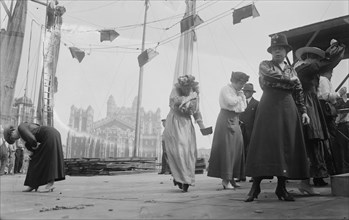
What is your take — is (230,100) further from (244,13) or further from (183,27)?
(183,27)

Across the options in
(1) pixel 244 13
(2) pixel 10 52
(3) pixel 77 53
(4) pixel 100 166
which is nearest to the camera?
(2) pixel 10 52

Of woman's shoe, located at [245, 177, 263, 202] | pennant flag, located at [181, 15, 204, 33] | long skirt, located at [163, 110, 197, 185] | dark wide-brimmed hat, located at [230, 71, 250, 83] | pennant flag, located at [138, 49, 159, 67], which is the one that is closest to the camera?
woman's shoe, located at [245, 177, 263, 202]

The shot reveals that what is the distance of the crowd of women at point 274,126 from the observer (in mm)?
3461

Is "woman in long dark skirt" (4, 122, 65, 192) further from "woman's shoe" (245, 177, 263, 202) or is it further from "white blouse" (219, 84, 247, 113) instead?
"woman's shoe" (245, 177, 263, 202)

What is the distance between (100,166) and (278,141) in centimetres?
987

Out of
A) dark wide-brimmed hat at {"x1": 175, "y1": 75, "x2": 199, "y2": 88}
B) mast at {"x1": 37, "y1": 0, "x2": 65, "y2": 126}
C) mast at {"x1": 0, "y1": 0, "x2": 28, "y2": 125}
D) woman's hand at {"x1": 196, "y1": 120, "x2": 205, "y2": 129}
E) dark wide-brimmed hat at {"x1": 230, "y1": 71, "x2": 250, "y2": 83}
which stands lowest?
woman's hand at {"x1": 196, "y1": 120, "x2": 205, "y2": 129}

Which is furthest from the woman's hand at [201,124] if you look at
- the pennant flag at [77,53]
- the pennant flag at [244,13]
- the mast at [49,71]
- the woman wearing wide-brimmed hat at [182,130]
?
the pennant flag at [77,53]

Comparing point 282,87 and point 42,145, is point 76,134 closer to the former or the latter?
point 42,145

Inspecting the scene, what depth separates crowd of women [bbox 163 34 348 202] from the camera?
11.4ft

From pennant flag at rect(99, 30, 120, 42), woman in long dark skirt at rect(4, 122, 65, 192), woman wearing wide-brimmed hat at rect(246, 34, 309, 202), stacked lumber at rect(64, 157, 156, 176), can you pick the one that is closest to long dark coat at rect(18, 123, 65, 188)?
woman in long dark skirt at rect(4, 122, 65, 192)

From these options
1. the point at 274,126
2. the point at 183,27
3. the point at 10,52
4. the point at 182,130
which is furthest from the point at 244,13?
the point at 10,52

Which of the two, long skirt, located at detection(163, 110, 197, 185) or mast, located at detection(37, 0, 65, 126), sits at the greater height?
mast, located at detection(37, 0, 65, 126)

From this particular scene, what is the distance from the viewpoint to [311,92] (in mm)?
4203

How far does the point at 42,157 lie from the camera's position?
5480 millimetres
